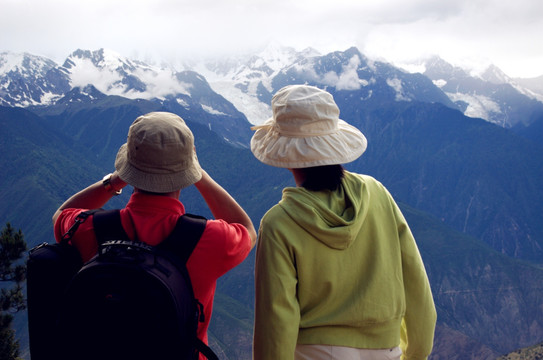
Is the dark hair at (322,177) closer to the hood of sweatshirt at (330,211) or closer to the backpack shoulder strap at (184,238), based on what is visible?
the hood of sweatshirt at (330,211)

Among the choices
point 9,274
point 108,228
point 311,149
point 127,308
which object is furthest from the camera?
point 9,274

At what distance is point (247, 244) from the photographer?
12.9 feet

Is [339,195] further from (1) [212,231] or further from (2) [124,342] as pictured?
(2) [124,342]

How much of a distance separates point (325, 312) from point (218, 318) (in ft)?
429

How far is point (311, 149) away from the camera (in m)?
3.81

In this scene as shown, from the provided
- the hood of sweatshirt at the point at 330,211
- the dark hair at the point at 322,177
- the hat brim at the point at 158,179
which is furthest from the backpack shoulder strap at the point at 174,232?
the dark hair at the point at 322,177

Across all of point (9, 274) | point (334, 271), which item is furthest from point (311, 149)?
point (9, 274)

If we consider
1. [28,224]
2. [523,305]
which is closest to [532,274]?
[523,305]

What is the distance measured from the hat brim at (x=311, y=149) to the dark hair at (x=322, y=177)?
96 mm

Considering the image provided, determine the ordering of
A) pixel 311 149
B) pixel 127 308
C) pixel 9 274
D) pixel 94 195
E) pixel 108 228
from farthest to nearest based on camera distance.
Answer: pixel 9 274 → pixel 94 195 → pixel 311 149 → pixel 108 228 → pixel 127 308

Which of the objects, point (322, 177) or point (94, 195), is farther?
point (94, 195)

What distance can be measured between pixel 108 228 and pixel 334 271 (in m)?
1.76

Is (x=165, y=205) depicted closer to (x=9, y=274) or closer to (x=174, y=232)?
(x=174, y=232)

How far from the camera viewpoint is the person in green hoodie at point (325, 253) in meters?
3.64
